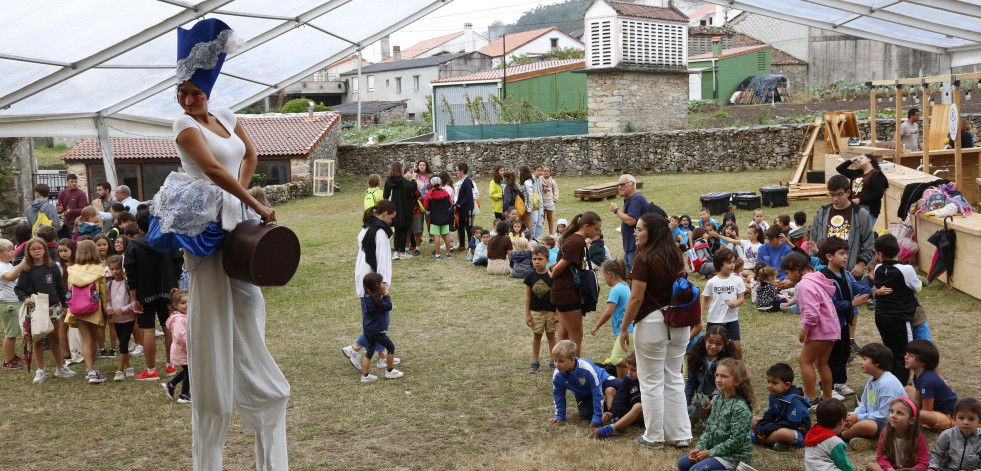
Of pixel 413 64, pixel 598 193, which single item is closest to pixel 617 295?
pixel 598 193

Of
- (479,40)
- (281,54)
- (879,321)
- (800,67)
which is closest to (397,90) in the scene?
(479,40)

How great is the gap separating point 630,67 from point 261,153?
13.2 m

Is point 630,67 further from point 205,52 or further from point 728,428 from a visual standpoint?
point 205,52

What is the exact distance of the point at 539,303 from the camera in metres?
7.07

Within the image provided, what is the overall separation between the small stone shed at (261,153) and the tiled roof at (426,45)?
4322cm

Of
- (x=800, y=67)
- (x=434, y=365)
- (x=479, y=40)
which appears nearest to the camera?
(x=434, y=365)

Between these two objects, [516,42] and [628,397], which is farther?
[516,42]

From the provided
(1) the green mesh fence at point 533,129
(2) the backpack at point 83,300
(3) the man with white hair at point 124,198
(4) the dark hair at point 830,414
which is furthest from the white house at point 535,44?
(4) the dark hair at point 830,414

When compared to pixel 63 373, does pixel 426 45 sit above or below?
above

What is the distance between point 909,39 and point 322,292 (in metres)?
9.22

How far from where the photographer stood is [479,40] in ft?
241

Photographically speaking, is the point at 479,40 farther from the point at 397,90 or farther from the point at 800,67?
the point at 800,67

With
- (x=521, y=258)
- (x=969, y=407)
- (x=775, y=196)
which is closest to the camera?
(x=969, y=407)

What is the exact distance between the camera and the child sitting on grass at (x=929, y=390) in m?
5.29
